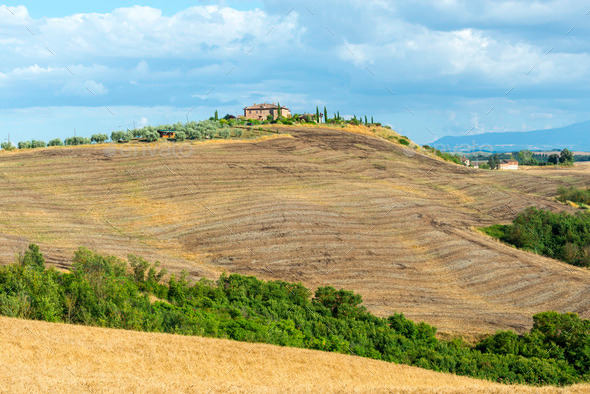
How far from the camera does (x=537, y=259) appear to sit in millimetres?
Result: 59250

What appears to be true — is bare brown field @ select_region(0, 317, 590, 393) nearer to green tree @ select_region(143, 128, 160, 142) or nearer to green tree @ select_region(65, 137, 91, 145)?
green tree @ select_region(143, 128, 160, 142)

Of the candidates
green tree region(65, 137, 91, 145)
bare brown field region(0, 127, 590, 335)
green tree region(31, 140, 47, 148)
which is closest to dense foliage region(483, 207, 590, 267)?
bare brown field region(0, 127, 590, 335)

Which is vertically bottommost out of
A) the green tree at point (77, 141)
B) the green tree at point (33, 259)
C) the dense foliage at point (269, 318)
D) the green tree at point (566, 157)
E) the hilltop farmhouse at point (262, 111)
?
the dense foliage at point (269, 318)

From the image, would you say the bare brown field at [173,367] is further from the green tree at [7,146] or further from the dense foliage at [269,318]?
the green tree at [7,146]

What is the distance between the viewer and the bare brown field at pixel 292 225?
4784cm

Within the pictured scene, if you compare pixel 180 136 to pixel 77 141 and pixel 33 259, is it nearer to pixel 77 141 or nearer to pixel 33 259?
pixel 77 141

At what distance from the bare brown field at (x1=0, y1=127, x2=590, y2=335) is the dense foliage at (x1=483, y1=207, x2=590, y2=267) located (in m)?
2.76

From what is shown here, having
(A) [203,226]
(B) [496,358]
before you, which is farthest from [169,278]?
(B) [496,358]

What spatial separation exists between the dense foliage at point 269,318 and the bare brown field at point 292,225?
547cm

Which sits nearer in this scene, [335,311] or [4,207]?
[335,311]

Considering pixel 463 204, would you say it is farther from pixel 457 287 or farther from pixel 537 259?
pixel 457 287

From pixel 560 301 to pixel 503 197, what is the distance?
108 ft

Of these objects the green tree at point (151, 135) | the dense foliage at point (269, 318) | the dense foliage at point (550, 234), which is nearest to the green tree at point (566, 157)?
the dense foliage at point (550, 234)

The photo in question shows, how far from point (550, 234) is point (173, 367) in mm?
57353
